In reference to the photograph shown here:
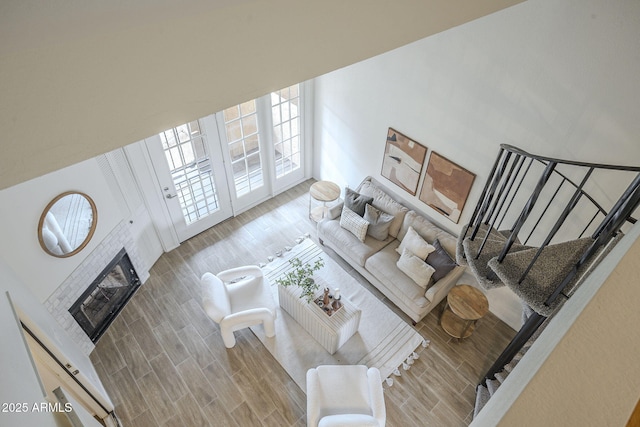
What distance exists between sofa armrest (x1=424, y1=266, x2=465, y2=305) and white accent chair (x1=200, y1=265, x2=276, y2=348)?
171cm

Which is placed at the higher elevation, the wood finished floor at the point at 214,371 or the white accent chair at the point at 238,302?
the white accent chair at the point at 238,302

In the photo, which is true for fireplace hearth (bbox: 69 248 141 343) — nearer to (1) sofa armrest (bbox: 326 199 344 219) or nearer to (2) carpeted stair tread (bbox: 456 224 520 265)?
(1) sofa armrest (bbox: 326 199 344 219)

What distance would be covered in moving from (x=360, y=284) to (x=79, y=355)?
3.04 meters

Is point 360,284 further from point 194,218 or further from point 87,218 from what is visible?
point 87,218

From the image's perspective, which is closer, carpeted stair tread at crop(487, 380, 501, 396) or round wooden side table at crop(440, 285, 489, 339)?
carpeted stair tread at crop(487, 380, 501, 396)

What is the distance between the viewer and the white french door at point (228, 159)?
15.5 ft

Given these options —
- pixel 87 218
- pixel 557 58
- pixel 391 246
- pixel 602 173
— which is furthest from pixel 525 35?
pixel 87 218

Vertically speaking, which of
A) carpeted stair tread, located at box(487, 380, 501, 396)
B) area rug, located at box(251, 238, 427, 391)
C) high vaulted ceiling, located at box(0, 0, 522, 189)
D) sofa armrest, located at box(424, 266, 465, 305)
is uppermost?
high vaulted ceiling, located at box(0, 0, 522, 189)

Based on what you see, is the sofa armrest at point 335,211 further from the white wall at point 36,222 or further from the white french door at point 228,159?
the white wall at point 36,222

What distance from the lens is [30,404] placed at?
153 cm

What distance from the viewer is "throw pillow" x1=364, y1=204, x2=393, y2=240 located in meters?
4.84

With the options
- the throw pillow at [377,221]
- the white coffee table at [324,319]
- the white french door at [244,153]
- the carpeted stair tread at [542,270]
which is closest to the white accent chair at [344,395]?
the white coffee table at [324,319]

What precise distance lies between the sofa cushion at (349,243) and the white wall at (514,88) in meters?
0.73

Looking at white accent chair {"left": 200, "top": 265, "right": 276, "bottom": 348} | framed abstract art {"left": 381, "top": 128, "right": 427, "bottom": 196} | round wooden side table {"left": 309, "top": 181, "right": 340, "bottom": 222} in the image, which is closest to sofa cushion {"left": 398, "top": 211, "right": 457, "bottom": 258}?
framed abstract art {"left": 381, "top": 128, "right": 427, "bottom": 196}
